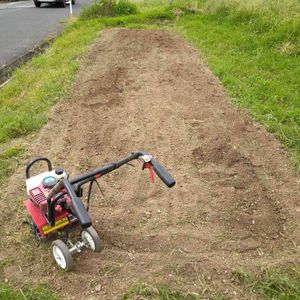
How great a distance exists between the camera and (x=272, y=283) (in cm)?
288

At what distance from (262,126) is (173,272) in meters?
2.95

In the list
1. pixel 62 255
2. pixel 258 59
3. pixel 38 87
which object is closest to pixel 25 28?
pixel 38 87

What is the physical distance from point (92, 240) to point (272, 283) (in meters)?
1.39

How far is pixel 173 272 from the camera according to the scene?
300 cm

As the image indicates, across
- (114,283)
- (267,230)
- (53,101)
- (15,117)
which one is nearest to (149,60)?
(53,101)

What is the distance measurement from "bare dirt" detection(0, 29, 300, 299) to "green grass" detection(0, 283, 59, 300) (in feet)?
0.27

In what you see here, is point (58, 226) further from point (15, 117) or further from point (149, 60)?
point (149, 60)

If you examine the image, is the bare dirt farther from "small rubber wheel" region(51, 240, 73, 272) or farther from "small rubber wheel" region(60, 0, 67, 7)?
"small rubber wheel" region(60, 0, 67, 7)

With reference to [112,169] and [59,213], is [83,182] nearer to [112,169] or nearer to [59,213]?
[112,169]

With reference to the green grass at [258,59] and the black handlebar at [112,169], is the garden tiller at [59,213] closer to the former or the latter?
the black handlebar at [112,169]

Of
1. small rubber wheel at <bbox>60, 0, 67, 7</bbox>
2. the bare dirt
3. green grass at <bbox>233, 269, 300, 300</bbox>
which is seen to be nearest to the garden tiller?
the bare dirt

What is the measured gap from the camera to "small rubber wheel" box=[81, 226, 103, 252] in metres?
2.91

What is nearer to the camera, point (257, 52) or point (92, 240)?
point (92, 240)

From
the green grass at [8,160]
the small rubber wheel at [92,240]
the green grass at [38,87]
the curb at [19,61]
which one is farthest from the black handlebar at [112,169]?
the curb at [19,61]
